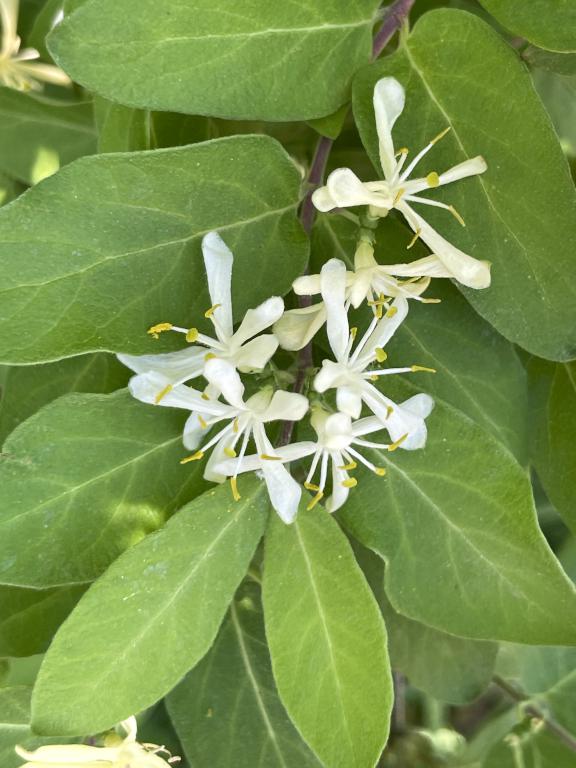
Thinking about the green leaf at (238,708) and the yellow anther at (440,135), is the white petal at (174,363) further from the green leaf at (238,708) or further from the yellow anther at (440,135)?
the green leaf at (238,708)

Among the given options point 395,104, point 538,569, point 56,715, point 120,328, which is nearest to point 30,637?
point 56,715

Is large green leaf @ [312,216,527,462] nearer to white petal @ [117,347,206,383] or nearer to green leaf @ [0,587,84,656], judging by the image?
white petal @ [117,347,206,383]

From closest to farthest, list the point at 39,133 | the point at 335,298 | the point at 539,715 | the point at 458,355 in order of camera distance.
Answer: the point at 335,298, the point at 458,355, the point at 39,133, the point at 539,715

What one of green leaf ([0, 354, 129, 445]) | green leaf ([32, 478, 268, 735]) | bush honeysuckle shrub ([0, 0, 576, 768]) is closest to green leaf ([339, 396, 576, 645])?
bush honeysuckle shrub ([0, 0, 576, 768])

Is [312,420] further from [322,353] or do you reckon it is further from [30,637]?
[30,637]

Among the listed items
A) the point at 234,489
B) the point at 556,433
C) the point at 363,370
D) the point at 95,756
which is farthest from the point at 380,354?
the point at 95,756

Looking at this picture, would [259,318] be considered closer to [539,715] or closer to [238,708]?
[238,708]
